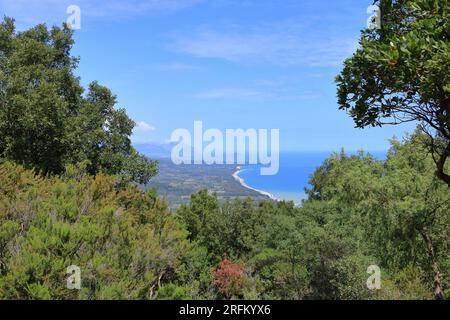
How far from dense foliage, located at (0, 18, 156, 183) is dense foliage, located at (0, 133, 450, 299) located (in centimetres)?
167

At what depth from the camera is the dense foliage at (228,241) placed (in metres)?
8.52

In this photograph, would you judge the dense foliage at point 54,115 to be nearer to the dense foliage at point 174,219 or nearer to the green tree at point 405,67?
the dense foliage at point 174,219

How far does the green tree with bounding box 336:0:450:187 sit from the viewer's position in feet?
18.7

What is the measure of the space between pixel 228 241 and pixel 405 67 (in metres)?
18.6

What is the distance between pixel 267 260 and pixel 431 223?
274 inches

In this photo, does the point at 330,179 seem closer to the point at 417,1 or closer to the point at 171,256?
the point at 171,256

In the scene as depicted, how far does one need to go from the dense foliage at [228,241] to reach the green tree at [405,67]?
5127mm

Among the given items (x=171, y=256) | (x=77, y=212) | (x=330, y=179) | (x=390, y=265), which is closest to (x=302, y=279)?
(x=390, y=265)

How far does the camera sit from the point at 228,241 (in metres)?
23.3

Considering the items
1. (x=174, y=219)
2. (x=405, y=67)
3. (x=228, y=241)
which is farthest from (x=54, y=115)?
(x=405, y=67)

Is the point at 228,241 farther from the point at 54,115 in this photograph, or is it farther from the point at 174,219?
A: the point at 54,115

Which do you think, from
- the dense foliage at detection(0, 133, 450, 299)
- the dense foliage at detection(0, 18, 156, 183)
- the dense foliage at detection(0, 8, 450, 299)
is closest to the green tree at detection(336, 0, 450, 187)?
the dense foliage at detection(0, 8, 450, 299)

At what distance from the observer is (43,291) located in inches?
291

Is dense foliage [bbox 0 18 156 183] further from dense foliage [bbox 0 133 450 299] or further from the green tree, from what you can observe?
the green tree
